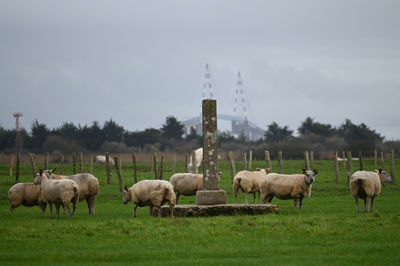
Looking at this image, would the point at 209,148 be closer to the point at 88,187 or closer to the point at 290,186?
the point at 290,186

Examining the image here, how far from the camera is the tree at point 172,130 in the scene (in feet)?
463

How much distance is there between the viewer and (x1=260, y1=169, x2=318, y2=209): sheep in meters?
27.0

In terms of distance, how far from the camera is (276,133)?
135000 mm

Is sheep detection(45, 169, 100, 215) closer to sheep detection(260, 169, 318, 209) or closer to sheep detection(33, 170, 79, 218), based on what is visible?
sheep detection(33, 170, 79, 218)

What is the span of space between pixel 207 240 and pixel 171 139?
121m

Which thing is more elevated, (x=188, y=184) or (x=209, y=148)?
(x=209, y=148)

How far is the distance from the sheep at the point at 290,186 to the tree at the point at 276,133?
4103 inches

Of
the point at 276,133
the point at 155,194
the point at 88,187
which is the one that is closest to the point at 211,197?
the point at 155,194

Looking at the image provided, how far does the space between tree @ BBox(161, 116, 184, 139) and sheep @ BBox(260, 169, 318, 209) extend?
371 feet

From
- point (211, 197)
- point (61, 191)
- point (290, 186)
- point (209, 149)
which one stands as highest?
point (209, 149)

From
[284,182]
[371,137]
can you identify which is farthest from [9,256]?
[371,137]

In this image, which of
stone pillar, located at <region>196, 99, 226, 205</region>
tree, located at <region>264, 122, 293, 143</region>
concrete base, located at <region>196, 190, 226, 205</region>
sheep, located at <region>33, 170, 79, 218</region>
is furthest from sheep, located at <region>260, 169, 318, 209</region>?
tree, located at <region>264, 122, 293, 143</region>

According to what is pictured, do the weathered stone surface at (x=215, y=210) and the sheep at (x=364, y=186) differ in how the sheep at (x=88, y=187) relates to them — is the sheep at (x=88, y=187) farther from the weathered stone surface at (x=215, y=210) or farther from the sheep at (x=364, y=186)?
the sheep at (x=364, y=186)

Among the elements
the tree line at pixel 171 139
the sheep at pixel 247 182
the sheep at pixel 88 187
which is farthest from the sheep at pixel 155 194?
the tree line at pixel 171 139
